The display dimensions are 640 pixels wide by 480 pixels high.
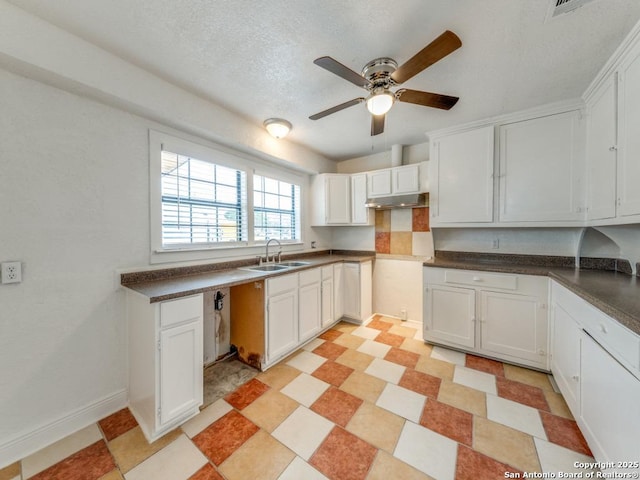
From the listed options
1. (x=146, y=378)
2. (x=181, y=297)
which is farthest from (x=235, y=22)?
(x=146, y=378)

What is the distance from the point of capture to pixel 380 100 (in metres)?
1.63

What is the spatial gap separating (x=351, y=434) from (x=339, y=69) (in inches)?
87.0

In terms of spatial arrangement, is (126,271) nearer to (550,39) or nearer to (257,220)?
(257,220)

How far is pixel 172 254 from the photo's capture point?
6.83ft

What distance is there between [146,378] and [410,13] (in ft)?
8.79

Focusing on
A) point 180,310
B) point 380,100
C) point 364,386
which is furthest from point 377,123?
point 364,386

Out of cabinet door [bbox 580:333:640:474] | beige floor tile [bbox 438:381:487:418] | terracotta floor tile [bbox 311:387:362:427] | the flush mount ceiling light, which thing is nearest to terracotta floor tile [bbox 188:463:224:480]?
terracotta floor tile [bbox 311:387:362:427]

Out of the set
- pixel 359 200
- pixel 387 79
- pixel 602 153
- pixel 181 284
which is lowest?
pixel 181 284

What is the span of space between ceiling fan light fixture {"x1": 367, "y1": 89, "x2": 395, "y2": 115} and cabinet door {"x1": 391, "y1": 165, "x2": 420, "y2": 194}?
1.44 meters

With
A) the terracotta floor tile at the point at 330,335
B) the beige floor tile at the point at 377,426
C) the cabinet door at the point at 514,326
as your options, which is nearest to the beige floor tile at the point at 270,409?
the beige floor tile at the point at 377,426

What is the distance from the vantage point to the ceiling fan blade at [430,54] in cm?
114

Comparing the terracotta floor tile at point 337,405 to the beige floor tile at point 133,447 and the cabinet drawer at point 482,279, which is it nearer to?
the beige floor tile at point 133,447

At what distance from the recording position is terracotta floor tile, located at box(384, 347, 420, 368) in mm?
2258

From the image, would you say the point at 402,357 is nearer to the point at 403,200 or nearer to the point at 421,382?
the point at 421,382
